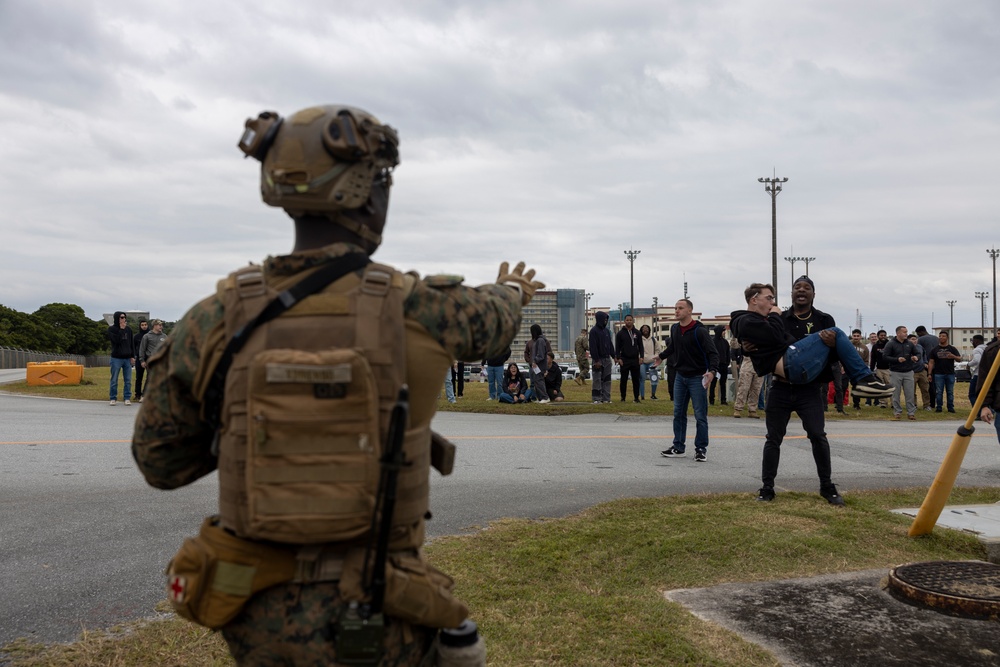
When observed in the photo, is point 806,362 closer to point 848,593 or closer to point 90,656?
point 848,593

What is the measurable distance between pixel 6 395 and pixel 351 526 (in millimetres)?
21714

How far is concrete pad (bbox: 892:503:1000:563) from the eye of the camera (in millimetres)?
5984

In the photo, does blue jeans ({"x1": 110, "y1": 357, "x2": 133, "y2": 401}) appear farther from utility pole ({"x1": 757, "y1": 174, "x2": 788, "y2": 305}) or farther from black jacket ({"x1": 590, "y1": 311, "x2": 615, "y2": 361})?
utility pole ({"x1": 757, "y1": 174, "x2": 788, "y2": 305})

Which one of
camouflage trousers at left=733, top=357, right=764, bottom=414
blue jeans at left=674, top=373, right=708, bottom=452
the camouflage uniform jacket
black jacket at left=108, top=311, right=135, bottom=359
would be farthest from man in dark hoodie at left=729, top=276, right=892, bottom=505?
black jacket at left=108, top=311, right=135, bottom=359

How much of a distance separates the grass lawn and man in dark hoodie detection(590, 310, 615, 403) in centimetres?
986

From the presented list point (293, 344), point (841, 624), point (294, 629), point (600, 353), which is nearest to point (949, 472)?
point (841, 624)

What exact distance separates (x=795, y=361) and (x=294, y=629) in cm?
585

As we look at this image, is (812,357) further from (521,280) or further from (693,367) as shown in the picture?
(521,280)

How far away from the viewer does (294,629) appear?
6.84ft

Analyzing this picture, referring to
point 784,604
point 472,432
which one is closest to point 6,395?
point 472,432

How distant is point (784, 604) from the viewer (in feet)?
15.3

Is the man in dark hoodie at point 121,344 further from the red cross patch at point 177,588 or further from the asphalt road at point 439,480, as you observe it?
the red cross patch at point 177,588

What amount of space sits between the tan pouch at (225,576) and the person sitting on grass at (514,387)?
16.1m

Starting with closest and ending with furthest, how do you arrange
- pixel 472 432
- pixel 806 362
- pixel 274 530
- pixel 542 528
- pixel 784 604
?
pixel 274 530 < pixel 784 604 < pixel 542 528 < pixel 806 362 < pixel 472 432
